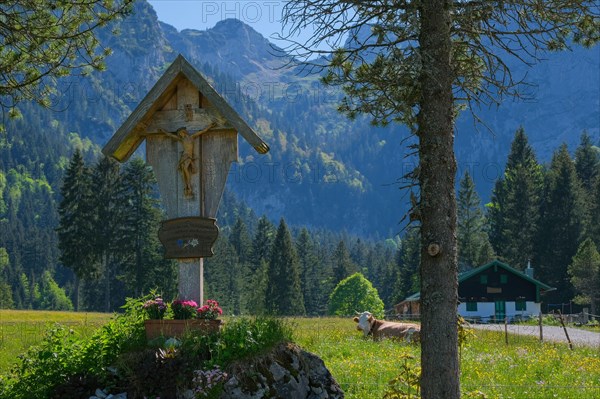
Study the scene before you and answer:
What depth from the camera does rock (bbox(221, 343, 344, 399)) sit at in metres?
9.63

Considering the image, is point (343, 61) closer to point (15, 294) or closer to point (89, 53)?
point (89, 53)

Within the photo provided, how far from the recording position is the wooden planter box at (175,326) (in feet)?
35.2

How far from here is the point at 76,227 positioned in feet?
237

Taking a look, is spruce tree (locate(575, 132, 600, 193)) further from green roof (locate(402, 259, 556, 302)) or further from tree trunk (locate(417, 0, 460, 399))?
tree trunk (locate(417, 0, 460, 399))

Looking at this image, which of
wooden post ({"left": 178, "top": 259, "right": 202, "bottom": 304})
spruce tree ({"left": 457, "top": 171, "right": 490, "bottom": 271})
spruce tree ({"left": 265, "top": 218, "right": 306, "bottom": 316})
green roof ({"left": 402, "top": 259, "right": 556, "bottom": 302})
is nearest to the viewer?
wooden post ({"left": 178, "top": 259, "right": 202, "bottom": 304})

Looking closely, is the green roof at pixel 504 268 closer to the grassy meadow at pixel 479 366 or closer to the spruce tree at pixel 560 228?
the spruce tree at pixel 560 228

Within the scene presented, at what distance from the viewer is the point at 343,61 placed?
35.9 feet

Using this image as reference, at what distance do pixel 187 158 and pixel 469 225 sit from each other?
285 feet

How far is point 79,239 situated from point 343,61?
64.6m

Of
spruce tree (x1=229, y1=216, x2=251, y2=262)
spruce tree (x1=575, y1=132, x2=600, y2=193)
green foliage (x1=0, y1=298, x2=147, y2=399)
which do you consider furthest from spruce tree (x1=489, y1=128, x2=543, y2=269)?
green foliage (x1=0, y1=298, x2=147, y2=399)

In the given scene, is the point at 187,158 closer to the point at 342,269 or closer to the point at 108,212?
the point at 108,212

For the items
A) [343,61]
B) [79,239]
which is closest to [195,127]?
[343,61]

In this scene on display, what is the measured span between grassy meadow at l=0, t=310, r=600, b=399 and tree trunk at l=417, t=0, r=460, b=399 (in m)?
2.36

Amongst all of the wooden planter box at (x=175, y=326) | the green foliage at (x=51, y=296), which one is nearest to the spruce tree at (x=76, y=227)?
the wooden planter box at (x=175, y=326)
